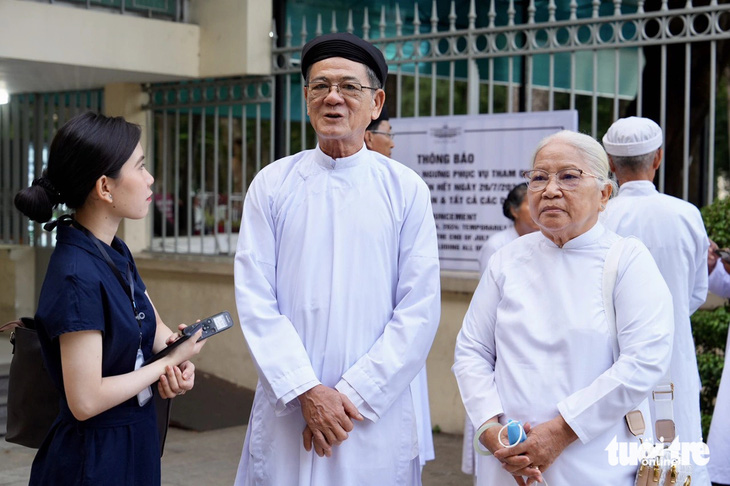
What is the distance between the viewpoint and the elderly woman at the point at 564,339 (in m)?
2.66

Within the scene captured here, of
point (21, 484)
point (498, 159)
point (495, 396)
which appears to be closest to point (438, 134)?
point (498, 159)

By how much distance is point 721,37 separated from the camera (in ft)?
18.8

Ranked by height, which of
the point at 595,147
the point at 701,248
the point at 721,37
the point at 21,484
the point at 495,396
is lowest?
the point at 21,484

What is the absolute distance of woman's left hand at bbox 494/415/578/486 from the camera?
8.75ft

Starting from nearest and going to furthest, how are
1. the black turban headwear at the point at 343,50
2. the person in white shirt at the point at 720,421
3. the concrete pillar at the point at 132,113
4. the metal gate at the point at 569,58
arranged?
the black turban headwear at the point at 343,50 < the person in white shirt at the point at 720,421 < the metal gate at the point at 569,58 < the concrete pillar at the point at 132,113

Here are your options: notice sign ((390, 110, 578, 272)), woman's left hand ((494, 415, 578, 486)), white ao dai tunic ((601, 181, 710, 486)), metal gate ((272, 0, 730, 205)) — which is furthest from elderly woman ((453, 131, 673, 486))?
notice sign ((390, 110, 578, 272))

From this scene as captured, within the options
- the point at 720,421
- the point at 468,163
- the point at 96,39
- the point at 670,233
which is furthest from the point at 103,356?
the point at 96,39

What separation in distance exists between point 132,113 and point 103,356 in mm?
6507

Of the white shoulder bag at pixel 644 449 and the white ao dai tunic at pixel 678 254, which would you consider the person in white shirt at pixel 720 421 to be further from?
the white shoulder bag at pixel 644 449

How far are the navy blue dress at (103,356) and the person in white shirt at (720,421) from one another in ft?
9.71

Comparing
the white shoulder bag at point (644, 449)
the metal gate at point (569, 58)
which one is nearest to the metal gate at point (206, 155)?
the metal gate at point (569, 58)

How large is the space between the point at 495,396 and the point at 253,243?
37.6 inches

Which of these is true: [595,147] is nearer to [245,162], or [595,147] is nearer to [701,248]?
[701,248]

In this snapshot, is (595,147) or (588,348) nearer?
(588,348)
